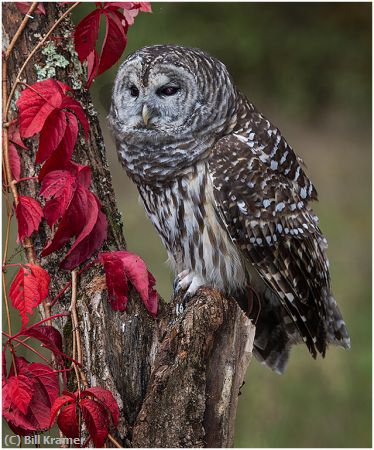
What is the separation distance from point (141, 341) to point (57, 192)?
1.80 ft

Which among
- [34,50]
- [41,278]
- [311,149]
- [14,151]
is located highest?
[311,149]

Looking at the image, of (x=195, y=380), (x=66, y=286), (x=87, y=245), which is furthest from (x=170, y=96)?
(x=195, y=380)

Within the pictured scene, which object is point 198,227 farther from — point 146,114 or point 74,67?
point 74,67

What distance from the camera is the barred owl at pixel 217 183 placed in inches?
117

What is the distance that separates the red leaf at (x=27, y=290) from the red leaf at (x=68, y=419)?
263 millimetres

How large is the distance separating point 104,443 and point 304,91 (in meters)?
6.61

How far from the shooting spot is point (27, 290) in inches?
92.4

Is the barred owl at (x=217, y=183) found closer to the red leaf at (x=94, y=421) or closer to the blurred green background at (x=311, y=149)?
the red leaf at (x=94, y=421)

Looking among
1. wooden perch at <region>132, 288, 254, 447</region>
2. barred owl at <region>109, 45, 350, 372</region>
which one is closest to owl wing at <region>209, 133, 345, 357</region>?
barred owl at <region>109, 45, 350, 372</region>

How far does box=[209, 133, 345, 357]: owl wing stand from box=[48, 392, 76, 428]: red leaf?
970 mm

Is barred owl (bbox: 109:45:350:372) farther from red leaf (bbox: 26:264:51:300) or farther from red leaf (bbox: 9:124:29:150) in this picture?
red leaf (bbox: 26:264:51:300)

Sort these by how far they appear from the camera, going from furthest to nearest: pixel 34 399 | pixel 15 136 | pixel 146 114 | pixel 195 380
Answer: pixel 146 114
pixel 15 136
pixel 195 380
pixel 34 399

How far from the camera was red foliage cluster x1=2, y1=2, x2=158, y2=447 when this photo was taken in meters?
2.33

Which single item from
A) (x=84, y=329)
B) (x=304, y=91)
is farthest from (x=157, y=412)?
(x=304, y=91)
